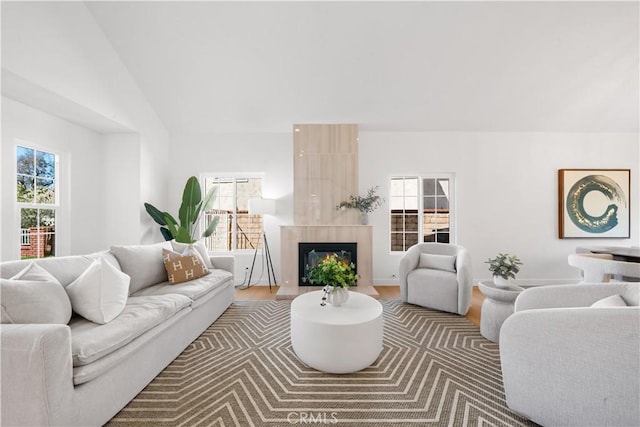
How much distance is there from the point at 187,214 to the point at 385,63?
3.69 metres

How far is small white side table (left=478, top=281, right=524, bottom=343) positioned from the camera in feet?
8.47

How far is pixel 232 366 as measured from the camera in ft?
7.42

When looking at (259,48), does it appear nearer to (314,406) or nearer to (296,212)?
(296,212)

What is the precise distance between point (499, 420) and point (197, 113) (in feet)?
16.7

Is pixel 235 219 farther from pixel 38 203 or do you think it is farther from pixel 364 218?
pixel 38 203

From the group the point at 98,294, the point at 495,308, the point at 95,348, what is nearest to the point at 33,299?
the point at 98,294

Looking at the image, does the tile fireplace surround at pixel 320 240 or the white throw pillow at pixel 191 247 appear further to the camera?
the tile fireplace surround at pixel 320 240

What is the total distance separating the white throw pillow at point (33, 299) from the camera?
153 cm

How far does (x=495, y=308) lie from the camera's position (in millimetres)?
→ 2660

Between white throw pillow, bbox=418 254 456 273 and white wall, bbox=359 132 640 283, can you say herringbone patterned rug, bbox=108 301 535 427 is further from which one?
white wall, bbox=359 132 640 283

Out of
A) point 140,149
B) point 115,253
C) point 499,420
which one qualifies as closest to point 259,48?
point 140,149

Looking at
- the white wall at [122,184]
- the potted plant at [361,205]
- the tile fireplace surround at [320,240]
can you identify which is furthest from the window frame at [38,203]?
the potted plant at [361,205]

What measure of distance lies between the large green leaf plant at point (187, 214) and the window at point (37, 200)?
1069 millimetres

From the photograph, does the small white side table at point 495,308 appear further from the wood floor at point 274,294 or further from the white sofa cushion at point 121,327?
the white sofa cushion at point 121,327
